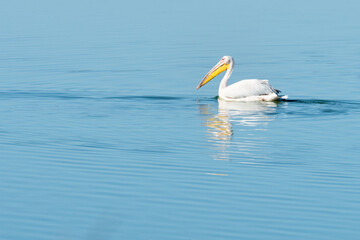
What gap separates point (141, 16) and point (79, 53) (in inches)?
535

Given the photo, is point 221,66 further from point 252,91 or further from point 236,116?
point 236,116

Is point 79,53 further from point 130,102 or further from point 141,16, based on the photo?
point 141,16

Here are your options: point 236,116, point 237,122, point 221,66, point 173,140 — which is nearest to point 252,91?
point 236,116

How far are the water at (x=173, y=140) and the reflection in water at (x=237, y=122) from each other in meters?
0.04

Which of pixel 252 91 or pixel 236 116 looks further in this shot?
pixel 252 91

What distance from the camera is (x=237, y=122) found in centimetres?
1493

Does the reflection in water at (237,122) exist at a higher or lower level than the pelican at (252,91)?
lower

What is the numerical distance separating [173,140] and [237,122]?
2079 mm

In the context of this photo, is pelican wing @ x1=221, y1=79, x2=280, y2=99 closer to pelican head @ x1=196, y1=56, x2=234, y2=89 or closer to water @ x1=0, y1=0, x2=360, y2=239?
water @ x1=0, y1=0, x2=360, y2=239

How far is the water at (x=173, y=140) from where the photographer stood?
866cm

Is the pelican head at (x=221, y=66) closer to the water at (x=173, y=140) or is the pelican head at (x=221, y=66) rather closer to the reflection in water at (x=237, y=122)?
the water at (x=173, y=140)

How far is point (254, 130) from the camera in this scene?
46.3 feet

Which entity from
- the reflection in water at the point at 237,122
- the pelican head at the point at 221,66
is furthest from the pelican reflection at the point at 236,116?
the pelican head at the point at 221,66

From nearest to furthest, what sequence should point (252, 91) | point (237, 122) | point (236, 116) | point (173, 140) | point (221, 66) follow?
point (173, 140) → point (237, 122) → point (236, 116) → point (252, 91) → point (221, 66)
